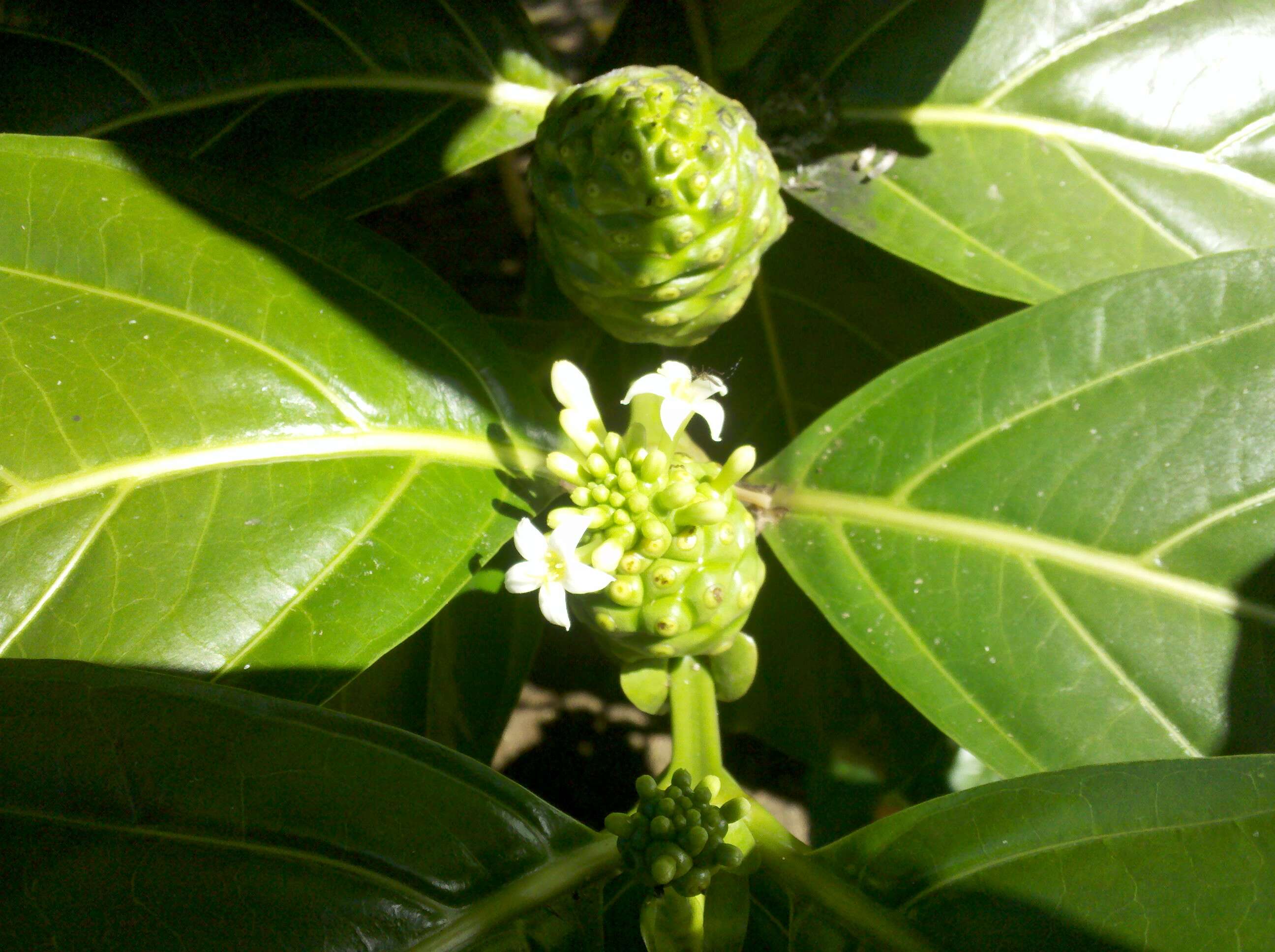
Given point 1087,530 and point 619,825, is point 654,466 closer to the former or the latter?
point 619,825

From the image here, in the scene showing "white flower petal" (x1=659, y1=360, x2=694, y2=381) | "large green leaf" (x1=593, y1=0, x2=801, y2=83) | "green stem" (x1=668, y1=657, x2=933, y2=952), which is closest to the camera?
"green stem" (x1=668, y1=657, x2=933, y2=952)

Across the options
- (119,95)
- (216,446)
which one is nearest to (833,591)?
(216,446)

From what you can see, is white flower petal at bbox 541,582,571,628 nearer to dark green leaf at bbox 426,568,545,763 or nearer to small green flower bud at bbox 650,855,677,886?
small green flower bud at bbox 650,855,677,886

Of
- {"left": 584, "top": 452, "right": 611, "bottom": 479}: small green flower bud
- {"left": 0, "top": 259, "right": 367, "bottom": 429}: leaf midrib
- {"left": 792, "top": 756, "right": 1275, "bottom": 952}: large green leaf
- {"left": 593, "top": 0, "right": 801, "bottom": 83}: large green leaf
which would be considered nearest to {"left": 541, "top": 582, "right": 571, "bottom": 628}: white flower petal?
{"left": 584, "top": 452, "right": 611, "bottom": 479}: small green flower bud

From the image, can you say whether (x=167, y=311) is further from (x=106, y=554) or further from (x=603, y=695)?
(x=603, y=695)

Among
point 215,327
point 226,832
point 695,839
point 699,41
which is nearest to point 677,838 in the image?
point 695,839

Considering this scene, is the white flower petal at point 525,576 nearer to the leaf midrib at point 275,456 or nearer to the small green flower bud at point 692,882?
the leaf midrib at point 275,456
